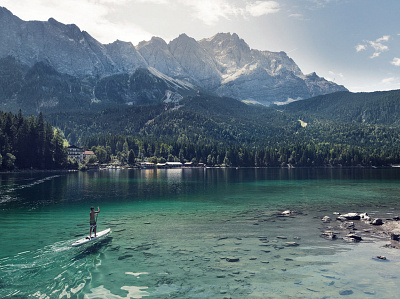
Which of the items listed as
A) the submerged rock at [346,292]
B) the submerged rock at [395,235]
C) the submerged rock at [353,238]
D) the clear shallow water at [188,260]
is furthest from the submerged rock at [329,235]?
the submerged rock at [346,292]

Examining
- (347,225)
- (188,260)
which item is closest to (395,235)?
(347,225)

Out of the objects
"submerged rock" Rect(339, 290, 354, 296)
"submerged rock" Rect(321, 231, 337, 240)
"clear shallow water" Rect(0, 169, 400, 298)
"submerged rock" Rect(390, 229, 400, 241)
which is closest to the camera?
"submerged rock" Rect(339, 290, 354, 296)

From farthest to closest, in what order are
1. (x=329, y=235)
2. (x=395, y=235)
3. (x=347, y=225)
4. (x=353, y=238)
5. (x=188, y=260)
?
(x=347, y=225) → (x=329, y=235) → (x=395, y=235) → (x=353, y=238) → (x=188, y=260)

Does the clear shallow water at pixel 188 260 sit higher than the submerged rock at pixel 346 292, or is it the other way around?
the clear shallow water at pixel 188 260

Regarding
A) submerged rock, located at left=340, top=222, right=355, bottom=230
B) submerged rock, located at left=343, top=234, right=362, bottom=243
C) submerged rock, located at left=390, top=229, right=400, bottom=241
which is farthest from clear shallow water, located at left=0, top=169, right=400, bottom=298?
submerged rock, located at left=340, top=222, right=355, bottom=230

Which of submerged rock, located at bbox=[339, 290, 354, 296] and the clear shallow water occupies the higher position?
the clear shallow water

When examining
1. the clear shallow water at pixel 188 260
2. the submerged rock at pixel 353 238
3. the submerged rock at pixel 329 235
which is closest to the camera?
the clear shallow water at pixel 188 260

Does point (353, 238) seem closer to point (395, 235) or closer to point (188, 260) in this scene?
point (395, 235)

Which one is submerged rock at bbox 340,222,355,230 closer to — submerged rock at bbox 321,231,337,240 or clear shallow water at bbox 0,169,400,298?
clear shallow water at bbox 0,169,400,298

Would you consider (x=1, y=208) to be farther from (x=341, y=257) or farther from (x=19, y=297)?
(x=341, y=257)

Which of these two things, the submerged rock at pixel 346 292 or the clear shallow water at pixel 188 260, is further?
the clear shallow water at pixel 188 260

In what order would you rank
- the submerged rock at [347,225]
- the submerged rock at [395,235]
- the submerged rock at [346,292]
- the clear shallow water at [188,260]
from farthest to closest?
1. the submerged rock at [347,225]
2. the submerged rock at [395,235]
3. the clear shallow water at [188,260]
4. the submerged rock at [346,292]

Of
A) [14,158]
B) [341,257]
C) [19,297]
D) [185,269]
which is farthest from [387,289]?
[14,158]

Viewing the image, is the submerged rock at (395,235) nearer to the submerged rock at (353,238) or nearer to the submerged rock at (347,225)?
the submerged rock at (353,238)
